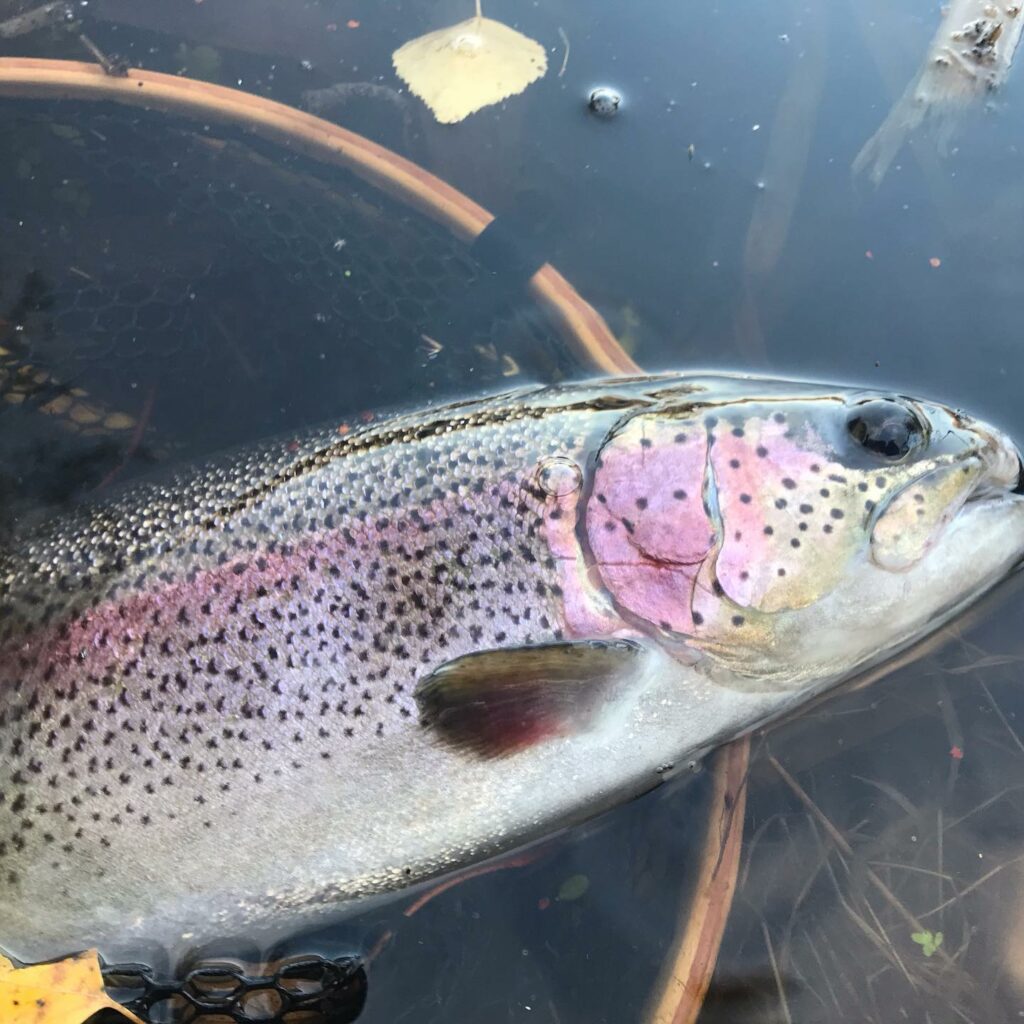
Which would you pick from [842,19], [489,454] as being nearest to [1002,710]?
[489,454]

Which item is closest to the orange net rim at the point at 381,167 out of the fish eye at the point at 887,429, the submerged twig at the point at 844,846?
the submerged twig at the point at 844,846

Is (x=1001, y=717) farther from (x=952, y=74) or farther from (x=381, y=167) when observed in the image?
(x=381, y=167)

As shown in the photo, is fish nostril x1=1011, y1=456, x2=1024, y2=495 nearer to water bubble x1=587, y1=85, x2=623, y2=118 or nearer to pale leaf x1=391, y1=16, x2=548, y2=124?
water bubble x1=587, y1=85, x2=623, y2=118

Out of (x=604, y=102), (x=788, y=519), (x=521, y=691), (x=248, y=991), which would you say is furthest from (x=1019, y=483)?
(x=248, y=991)

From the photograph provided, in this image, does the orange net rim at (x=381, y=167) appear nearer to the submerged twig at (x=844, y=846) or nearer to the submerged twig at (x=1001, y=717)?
the submerged twig at (x=844, y=846)

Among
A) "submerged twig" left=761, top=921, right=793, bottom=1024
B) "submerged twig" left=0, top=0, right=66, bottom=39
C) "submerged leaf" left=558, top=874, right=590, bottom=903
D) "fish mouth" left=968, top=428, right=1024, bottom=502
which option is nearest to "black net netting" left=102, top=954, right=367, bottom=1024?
"submerged leaf" left=558, top=874, right=590, bottom=903

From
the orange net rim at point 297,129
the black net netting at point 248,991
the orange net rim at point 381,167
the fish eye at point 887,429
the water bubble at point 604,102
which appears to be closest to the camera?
the fish eye at point 887,429

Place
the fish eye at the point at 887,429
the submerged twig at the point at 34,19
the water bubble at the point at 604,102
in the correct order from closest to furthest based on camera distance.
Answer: the fish eye at the point at 887,429 → the water bubble at the point at 604,102 → the submerged twig at the point at 34,19

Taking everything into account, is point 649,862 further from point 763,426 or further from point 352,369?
point 352,369

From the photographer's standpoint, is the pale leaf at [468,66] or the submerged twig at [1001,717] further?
the pale leaf at [468,66]
